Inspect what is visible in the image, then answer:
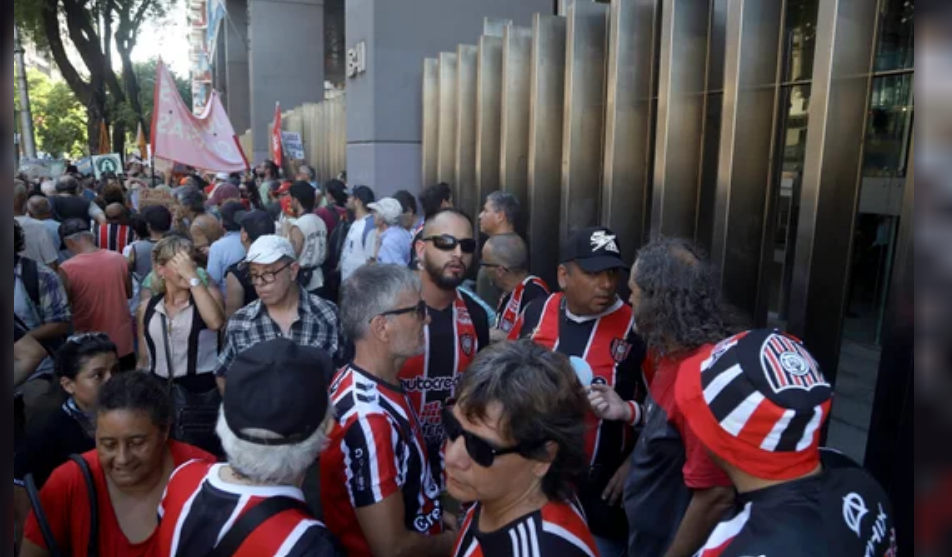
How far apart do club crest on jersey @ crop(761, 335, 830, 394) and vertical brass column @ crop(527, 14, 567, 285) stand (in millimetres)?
3877

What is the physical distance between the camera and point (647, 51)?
450cm

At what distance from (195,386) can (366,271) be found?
1.89 meters

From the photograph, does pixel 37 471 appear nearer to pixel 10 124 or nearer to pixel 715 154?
pixel 10 124

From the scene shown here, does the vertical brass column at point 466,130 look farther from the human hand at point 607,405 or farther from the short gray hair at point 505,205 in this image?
the human hand at point 607,405

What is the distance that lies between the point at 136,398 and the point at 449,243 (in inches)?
60.2

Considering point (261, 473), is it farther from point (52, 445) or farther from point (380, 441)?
point (52, 445)

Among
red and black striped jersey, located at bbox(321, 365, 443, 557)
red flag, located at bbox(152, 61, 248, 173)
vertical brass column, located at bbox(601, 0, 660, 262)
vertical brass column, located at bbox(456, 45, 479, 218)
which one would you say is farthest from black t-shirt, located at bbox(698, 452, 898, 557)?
red flag, located at bbox(152, 61, 248, 173)

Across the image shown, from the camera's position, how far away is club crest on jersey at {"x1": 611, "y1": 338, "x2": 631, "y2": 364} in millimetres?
2824

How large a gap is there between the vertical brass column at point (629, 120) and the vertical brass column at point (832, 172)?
1.41m

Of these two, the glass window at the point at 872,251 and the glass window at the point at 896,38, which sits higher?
the glass window at the point at 896,38

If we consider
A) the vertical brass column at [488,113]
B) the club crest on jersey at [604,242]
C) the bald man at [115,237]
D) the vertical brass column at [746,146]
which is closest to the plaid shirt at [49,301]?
the bald man at [115,237]

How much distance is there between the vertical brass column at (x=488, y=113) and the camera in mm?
6023

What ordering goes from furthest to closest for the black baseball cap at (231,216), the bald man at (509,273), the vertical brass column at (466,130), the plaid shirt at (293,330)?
the vertical brass column at (466,130) → the black baseball cap at (231,216) → the bald man at (509,273) → the plaid shirt at (293,330)

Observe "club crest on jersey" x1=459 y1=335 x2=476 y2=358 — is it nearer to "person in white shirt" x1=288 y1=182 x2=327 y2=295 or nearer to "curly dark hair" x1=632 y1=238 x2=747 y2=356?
"curly dark hair" x1=632 y1=238 x2=747 y2=356
